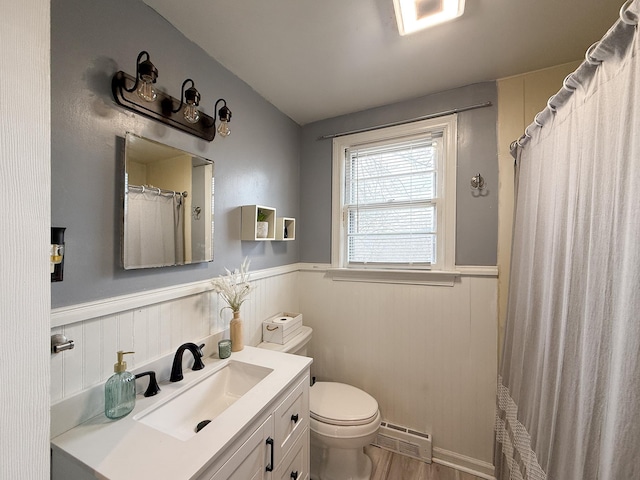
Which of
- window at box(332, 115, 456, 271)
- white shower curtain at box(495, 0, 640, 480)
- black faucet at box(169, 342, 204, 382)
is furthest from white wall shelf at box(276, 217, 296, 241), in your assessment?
white shower curtain at box(495, 0, 640, 480)

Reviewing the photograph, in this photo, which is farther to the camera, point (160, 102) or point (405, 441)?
point (405, 441)

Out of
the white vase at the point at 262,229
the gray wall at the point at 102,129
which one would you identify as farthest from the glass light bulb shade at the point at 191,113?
the white vase at the point at 262,229

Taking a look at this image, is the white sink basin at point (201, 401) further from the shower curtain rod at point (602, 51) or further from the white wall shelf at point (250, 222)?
the shower curtain rod at point (602, 51)

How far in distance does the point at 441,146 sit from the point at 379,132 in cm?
44

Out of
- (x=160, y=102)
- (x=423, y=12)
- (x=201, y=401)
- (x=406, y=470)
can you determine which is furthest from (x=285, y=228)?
(x=406, y=470)

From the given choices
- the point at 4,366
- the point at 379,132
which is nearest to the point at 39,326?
the point at 4,366

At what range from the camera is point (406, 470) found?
5.17ft

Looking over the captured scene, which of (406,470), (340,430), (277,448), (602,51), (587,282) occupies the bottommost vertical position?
(406,470)

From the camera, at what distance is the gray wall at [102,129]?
82 centimetres

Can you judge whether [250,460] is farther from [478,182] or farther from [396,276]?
[478,182]

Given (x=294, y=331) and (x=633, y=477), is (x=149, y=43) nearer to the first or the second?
(x=294, y=331)

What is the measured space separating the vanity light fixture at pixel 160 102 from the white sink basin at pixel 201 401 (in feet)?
3.73

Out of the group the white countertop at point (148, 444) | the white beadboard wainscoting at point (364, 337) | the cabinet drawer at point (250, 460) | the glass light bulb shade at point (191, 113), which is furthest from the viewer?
the glass light bulb shade at point (191, 113)

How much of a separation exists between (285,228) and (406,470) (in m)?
1.73
